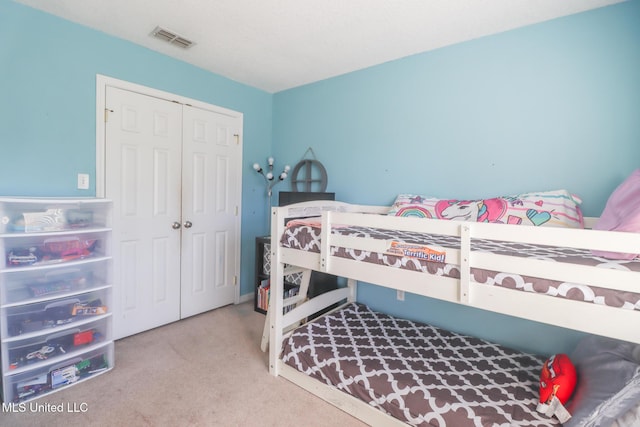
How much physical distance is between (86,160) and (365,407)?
2452 mm

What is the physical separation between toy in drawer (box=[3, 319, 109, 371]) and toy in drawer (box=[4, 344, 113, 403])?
0.19 ft

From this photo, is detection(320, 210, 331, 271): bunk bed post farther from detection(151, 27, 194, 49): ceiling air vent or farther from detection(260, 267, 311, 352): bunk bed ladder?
detection(151, 27, 194, 49): ceiling air vent

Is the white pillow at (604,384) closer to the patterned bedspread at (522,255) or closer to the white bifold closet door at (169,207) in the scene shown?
the patterned bedspread at (522,255)

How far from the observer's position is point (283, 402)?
1.74m

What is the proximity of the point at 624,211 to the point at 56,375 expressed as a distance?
122 inches

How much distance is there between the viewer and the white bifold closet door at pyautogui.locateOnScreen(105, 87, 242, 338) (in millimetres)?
2391

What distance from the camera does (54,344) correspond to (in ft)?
5.95

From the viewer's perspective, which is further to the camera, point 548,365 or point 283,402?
point 283,402

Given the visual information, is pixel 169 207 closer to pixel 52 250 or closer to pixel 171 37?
pixel 52 250

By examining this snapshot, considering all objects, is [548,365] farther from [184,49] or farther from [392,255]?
[184,49]

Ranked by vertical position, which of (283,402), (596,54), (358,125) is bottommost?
(283,402)

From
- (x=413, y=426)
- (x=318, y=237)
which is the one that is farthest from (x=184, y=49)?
(x=413, y=426)

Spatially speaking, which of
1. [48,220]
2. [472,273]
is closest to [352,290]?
[472,273]

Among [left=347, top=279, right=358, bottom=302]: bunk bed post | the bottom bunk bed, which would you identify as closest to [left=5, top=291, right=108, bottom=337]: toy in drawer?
the bottom bunk bed
